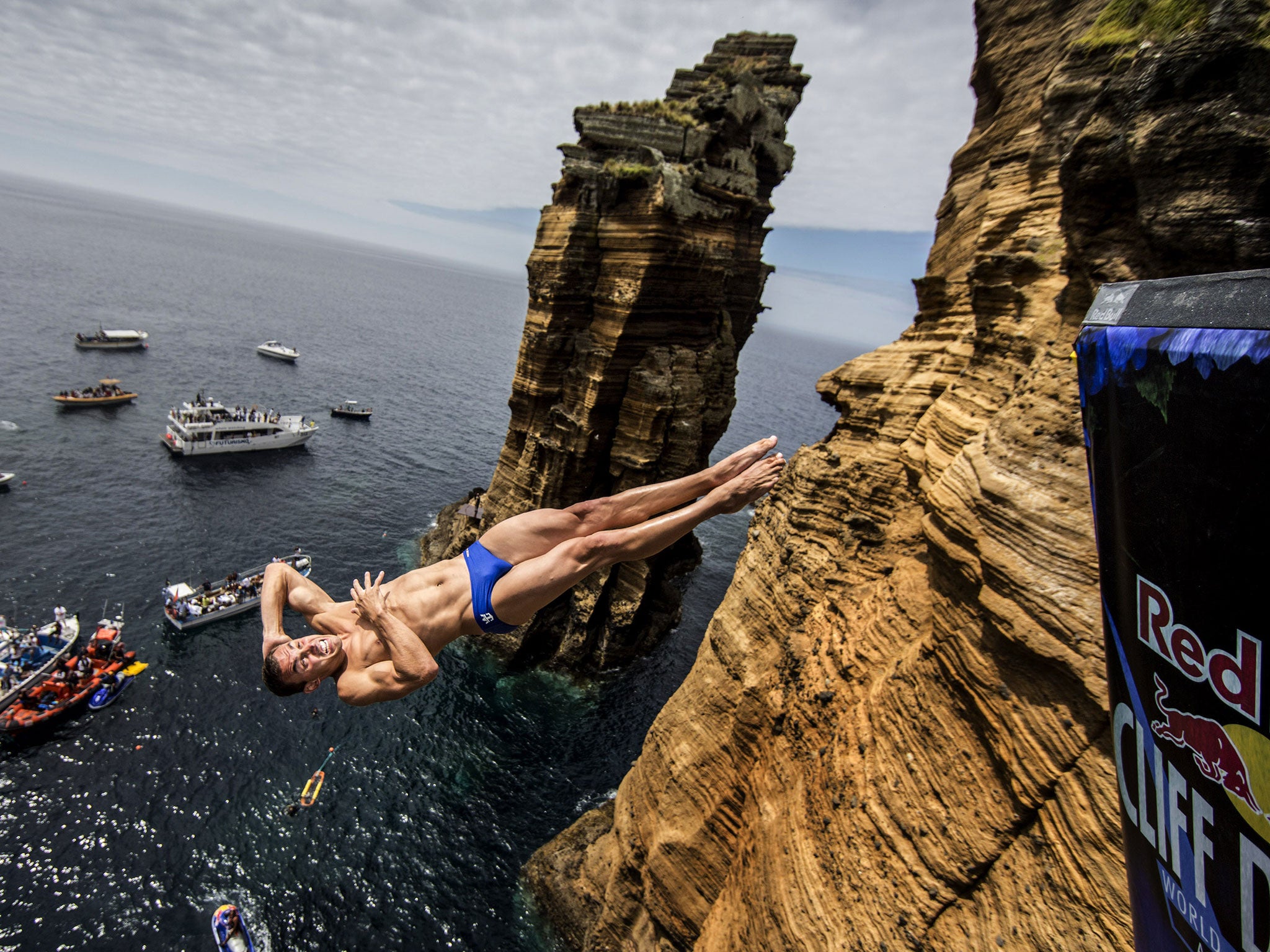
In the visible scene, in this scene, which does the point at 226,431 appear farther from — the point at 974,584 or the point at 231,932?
the point at 974,584

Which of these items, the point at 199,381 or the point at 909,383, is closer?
the point at 909,383

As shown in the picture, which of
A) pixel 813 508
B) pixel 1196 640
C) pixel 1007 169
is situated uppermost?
pixel 1007 169

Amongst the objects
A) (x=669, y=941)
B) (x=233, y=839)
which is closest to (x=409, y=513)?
(x=233, y=839)

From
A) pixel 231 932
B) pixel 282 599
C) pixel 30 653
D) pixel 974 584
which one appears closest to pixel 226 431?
pixel 30 653

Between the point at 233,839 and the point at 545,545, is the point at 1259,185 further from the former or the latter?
the point at 233,839

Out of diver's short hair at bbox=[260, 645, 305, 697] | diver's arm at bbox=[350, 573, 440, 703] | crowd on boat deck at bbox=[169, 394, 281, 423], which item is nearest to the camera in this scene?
diver's arm at bbox=[350, 573, 440, 703]

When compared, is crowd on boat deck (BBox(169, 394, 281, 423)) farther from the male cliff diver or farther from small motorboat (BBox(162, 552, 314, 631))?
the male cliff diver

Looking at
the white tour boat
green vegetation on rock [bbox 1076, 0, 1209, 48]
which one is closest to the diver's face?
green vegetation on rock [bbox 1076, 0, 1209, 48]
